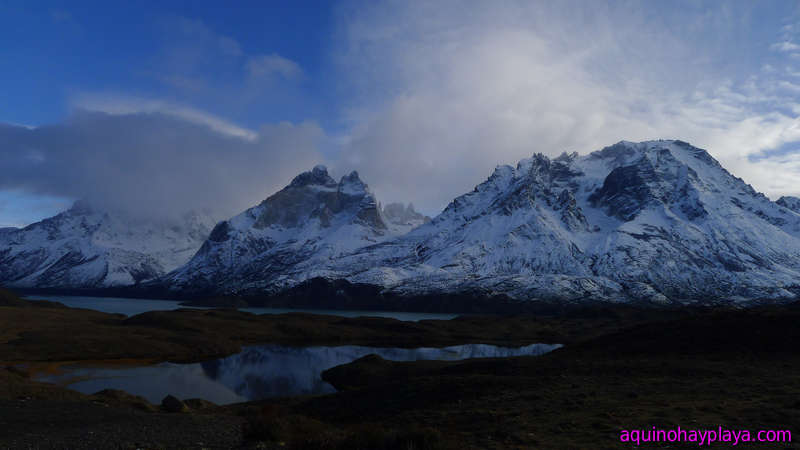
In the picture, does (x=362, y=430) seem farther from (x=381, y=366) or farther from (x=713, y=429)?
(x=381, y=366)

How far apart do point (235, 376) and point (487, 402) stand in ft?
164

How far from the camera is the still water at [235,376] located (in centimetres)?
6111

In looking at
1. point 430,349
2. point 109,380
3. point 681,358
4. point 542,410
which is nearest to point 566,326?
point 430,349

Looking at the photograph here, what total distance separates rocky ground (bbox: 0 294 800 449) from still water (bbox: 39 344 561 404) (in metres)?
6.28

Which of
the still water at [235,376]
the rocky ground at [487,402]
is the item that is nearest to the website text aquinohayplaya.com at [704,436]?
the rocky ground at [487,402]

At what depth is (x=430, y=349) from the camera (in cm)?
11231

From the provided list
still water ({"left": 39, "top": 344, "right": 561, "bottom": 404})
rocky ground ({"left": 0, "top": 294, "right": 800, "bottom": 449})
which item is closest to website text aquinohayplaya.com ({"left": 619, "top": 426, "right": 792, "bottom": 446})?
rocky ground ({"left": 0, "top": 294, "right": 800, "bottom": 449})

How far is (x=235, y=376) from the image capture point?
7425 centimetres

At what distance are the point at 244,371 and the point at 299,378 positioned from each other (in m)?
11.0


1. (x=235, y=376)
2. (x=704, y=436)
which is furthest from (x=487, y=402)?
(x=235, y=376)

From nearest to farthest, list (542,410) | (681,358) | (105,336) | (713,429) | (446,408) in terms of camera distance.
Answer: (713,429) → (542,410) → (446,408) → (681,358) → (105,336)

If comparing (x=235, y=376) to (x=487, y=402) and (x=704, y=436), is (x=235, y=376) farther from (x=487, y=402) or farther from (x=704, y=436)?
(x=704, y=436)

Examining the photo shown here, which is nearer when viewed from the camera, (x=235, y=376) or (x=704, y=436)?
(x=704, y=436)

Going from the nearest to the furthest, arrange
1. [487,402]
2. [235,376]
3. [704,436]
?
[704,436] < [487,402] < [235,376]
